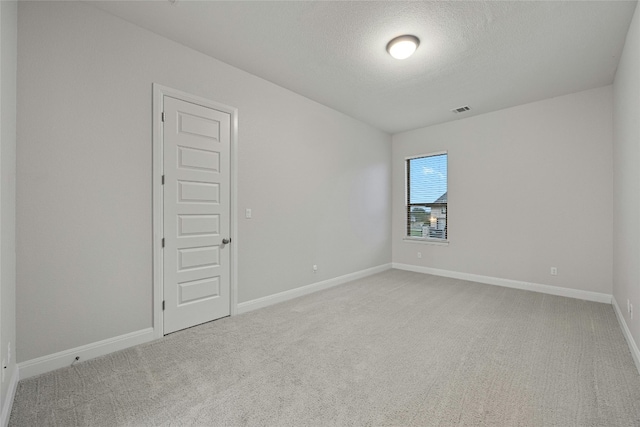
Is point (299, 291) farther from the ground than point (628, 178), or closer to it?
closer to it

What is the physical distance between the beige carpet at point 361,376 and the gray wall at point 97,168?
0.44 m

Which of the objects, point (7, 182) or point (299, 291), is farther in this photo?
point (299, 291)

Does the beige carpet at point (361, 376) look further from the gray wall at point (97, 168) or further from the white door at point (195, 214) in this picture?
the gray wall at point (97, 168)

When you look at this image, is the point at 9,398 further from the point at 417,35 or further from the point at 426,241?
the point at 426,241

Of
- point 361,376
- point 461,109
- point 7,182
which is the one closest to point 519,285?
point 461,109

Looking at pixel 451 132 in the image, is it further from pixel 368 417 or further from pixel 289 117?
pixel 368 417

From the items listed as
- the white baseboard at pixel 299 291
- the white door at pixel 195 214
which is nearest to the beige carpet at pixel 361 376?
the white baseboard at pixel 299 291

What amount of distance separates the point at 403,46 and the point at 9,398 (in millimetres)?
4043

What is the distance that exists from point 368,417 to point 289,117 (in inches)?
141

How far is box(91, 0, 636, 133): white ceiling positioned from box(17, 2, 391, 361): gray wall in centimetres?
28

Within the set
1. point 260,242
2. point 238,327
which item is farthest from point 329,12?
point 238,327

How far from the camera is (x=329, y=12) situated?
2422mm

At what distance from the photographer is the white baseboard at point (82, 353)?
2.09 meters

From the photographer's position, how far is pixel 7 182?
1.81m
